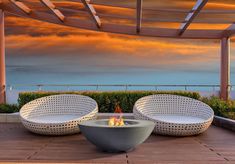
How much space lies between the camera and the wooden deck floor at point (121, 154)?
5.04 metres

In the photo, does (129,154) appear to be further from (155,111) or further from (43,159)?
(155,111)

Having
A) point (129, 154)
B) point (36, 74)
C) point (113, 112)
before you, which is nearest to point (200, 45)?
point (36, 74)

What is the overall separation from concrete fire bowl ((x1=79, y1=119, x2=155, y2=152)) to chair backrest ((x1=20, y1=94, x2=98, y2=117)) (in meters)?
2.53

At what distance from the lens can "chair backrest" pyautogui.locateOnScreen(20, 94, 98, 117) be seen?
8.05 meters

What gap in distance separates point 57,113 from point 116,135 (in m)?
3.23

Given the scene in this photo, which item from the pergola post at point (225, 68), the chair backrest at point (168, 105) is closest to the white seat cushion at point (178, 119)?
the chair backrest at point (168, 105)

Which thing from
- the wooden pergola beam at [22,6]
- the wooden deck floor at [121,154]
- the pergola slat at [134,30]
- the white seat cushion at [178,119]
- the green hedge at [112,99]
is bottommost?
the wooden deck floor at [121,154]

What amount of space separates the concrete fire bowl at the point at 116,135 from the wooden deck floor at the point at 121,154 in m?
0.11

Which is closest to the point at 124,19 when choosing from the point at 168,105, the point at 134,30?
the point at 134,30

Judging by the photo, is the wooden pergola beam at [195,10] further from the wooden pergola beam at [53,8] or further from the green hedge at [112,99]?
the wooden pergola beam at [53,8]

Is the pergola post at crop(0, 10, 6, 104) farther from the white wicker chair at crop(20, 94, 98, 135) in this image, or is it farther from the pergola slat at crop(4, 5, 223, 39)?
the white wicker chair at crop(20, 94, 98, 135)

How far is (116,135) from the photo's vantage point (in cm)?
531

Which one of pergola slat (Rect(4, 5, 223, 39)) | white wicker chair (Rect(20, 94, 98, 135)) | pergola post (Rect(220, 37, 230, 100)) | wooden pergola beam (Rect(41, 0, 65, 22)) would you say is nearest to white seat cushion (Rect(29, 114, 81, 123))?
white wicker chair (Rect(20, 94, 98, 135))

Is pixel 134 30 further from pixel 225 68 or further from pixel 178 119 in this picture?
pixel 178 119
